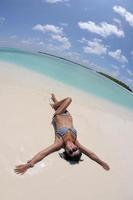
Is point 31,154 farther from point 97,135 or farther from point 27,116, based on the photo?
point 97,135

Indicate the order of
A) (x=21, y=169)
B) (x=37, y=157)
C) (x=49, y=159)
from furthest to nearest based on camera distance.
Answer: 1. (x=49, y=159)
2. (x=37, y=157)
3. (x=21, y=169)

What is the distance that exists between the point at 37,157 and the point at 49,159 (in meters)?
0.30

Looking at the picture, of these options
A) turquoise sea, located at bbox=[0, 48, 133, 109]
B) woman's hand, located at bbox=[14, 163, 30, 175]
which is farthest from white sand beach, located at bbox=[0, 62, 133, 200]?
turquoise sea, located at bbox=[0, 48, 133, 109]

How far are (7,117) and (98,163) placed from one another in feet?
5.88

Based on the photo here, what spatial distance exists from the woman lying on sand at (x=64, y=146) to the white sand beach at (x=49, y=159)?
0.28 feet

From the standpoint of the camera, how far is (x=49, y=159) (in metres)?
5.11

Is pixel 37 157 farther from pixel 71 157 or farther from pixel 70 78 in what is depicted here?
pixel 70 78

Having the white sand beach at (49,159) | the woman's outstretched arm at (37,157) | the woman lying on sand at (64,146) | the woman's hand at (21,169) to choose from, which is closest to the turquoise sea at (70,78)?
the white sand beach at (49,159)

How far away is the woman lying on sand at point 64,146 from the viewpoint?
482 cm

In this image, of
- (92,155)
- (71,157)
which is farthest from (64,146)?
(92,155)

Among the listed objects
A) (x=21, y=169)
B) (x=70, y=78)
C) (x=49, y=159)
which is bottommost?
(x=21, y=169)

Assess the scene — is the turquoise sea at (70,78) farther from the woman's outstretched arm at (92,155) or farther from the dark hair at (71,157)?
the dark hair at (71,157)

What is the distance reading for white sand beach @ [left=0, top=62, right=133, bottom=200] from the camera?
4391mm

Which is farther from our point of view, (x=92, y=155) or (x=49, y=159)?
(x=92, y=155)
